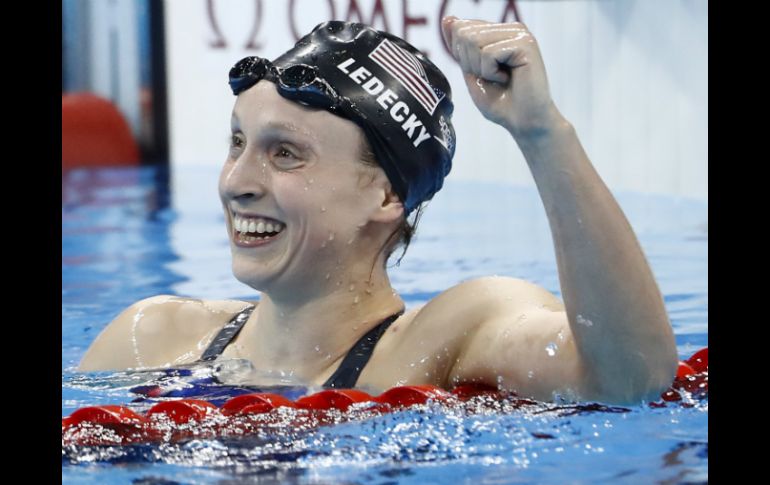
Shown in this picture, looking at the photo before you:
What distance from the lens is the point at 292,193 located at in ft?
9.74

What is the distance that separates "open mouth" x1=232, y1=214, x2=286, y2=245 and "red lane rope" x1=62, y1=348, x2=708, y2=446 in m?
0.44

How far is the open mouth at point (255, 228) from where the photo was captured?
119 inches

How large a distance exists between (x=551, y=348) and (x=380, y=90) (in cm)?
90

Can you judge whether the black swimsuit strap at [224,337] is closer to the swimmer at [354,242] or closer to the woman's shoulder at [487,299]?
the swimmer at [354,242]

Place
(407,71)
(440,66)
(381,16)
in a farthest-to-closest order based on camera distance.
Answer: (440,66), (381,16), (407,71)

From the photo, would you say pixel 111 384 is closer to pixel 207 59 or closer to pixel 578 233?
pixel 578 233

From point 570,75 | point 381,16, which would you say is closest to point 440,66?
point 381,16

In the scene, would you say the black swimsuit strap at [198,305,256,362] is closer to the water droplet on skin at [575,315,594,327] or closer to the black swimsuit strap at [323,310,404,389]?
the black swimsuit strap at [323,310,404,389]

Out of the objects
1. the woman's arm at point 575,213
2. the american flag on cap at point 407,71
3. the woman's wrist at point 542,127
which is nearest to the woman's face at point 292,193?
the american flag on cap at point 407,71

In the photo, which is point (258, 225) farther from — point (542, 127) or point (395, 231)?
point (542, 127)

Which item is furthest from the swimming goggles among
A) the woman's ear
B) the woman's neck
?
the woman's neck

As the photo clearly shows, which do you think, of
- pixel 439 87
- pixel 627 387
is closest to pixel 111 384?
pixel 439 87

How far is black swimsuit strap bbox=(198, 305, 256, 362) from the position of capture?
336 centimetres

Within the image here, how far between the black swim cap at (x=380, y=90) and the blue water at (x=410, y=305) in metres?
0.74
